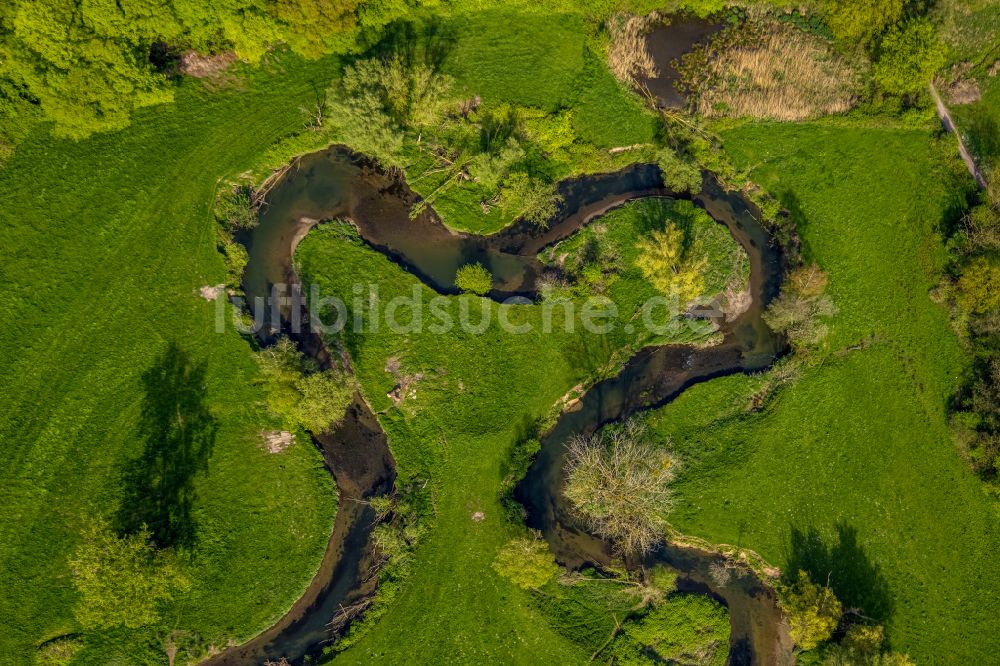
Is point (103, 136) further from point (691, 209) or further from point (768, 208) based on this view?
point (768, 208)

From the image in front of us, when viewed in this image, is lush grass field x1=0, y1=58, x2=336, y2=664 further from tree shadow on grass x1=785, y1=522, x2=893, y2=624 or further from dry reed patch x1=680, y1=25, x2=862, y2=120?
tree shadow on grass x1=785, y1=522, x2=893, y2=624

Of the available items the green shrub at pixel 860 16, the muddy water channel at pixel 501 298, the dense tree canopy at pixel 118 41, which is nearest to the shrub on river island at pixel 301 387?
the muddy water channel at pixel 501 298

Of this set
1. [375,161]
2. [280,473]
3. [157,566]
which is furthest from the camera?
[375,161]

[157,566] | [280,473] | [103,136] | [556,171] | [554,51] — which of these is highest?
[554,51]

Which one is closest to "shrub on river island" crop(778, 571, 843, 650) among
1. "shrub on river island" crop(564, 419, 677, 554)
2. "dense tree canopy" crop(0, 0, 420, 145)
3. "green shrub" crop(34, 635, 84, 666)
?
"shrub on river island" crop(564, 419, 677, 554)

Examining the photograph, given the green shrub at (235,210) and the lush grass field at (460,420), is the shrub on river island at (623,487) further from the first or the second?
the green shrub at (235,210)

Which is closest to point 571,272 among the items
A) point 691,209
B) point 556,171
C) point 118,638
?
point 556,171

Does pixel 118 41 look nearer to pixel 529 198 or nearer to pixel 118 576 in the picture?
pixel 529 198
